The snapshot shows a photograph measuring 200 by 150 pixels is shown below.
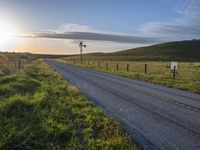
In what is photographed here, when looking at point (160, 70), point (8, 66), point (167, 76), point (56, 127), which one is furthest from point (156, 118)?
point (160, 70)

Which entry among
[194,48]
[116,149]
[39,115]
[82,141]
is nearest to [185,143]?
[116,149]

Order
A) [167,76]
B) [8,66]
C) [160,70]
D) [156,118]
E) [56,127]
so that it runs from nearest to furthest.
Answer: [56,127], [156,118], [167,76], [8,66], [160,70]

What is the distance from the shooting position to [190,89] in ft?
64.1

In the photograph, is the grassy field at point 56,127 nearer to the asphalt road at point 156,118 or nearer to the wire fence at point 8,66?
the asphalt road at point 156,118

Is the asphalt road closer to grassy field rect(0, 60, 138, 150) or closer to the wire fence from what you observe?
grassy field rect(0, 60, 138, 150)

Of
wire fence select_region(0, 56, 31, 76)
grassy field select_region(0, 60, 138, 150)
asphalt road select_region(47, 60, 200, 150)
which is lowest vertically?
wire fence select_region(0, 56, 31, 76)

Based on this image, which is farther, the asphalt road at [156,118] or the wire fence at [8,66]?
the wire fence at [8,66]

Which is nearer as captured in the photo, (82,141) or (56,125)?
(82,141)

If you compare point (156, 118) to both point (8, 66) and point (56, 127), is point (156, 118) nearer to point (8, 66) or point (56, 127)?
point (56, 127)

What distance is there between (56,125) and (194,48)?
632ft

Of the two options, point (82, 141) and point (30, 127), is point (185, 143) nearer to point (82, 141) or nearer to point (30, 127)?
point (82, 141)

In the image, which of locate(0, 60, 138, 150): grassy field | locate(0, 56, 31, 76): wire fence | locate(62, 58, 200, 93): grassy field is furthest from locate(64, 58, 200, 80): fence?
locate(0, 60, 138, 150): grassy field

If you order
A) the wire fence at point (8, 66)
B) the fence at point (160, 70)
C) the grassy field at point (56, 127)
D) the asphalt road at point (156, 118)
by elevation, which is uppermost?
the grassy field at point (56, 127)

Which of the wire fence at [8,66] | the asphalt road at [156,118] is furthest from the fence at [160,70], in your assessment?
the asphalt road at [156,118]
